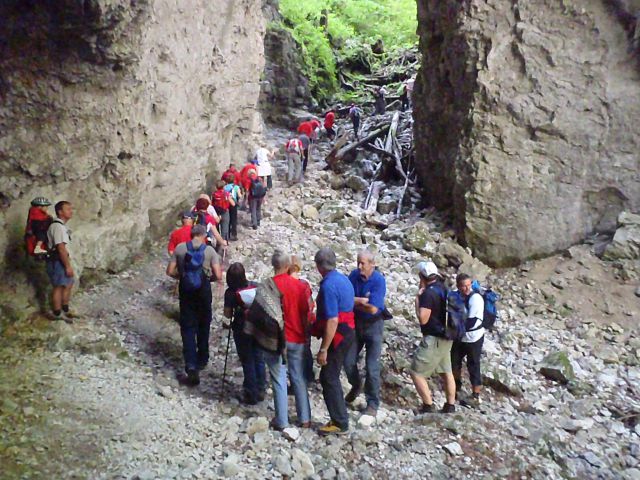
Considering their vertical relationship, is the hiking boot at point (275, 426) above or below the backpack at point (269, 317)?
Result: below

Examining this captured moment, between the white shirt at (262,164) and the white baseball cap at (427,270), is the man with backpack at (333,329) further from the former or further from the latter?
the white shirt at (262,164)

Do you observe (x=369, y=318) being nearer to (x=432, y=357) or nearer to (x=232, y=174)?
(x=432, y=357)

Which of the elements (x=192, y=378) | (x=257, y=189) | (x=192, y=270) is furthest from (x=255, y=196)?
(x=192, y=378)

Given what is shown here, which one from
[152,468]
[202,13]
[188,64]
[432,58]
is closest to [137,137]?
[188,64]

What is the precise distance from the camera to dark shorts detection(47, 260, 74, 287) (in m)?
6.82

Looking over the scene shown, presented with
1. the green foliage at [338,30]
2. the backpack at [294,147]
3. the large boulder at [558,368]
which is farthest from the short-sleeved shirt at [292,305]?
the green foliage at [338,30]

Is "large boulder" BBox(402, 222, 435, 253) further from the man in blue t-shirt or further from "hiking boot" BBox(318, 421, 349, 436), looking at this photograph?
"hiking boot" BBox(318, 421, 349, 436)

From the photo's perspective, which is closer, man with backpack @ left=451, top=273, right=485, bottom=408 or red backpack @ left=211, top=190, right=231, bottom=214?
man with backpack @ left=451, top=273, right=485, bottom=408

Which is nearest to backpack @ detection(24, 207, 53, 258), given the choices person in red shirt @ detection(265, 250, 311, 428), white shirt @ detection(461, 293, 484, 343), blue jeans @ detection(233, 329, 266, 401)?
blue jeans @ detection(233, 329, 266, 401)

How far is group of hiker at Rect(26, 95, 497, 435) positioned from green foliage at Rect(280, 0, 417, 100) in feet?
67.0

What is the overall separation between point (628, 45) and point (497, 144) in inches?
124

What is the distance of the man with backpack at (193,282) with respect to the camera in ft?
20.7

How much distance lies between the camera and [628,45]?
11250mm

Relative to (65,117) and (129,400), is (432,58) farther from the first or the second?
(129,400)
